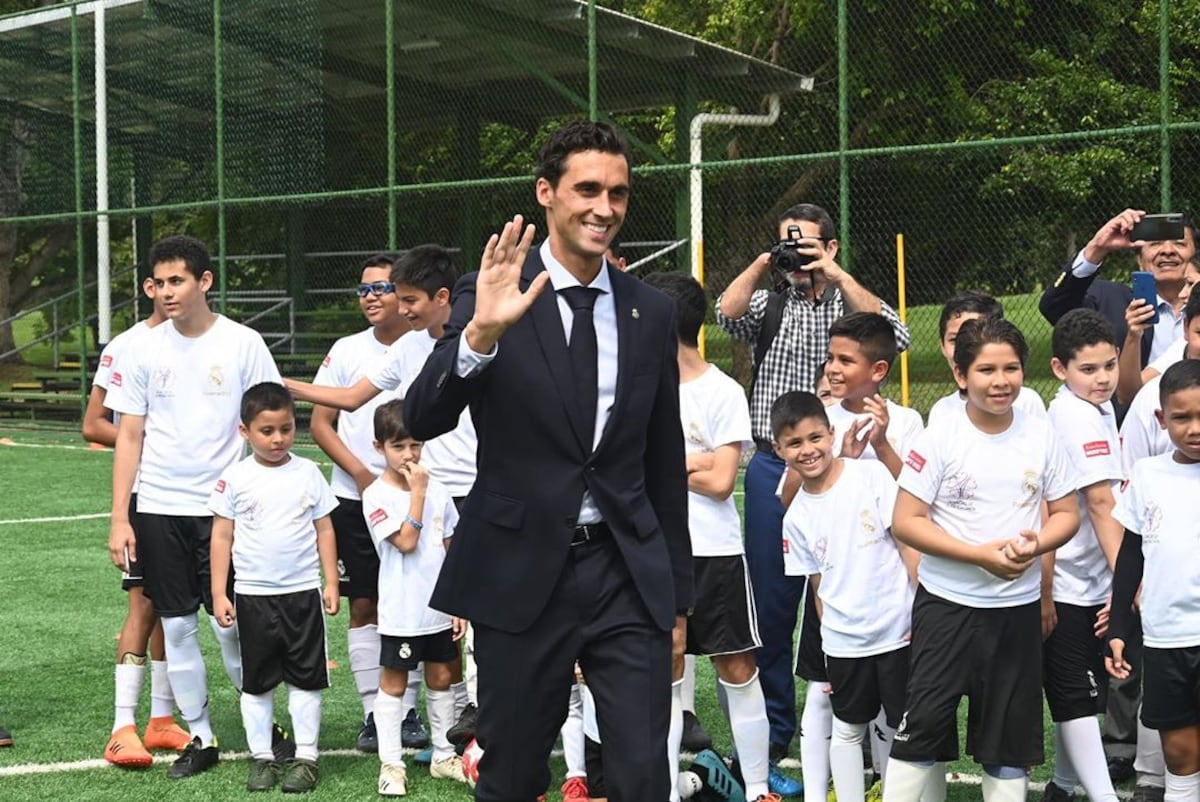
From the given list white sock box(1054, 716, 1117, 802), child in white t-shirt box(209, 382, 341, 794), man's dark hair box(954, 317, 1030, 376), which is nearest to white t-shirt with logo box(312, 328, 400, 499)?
child in white t-shirt box(209, 382, 341, 794)

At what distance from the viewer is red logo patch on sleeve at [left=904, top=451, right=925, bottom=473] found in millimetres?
4770

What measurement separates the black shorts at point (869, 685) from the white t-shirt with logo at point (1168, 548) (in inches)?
29.2

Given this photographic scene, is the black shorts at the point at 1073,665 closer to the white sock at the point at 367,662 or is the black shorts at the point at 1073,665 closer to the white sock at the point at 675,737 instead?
the white sock at the point at 675,737

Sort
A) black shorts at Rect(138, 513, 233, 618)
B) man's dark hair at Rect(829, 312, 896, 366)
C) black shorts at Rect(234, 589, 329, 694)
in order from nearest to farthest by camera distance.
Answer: man's dark hair at Rect(829, 312, 896, 366) < black shorts at Rect(234, 589, 329, 694) < black shorts at Rect(138, 513, 233, 618)

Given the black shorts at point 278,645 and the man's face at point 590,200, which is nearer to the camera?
the man's face at point 590,200

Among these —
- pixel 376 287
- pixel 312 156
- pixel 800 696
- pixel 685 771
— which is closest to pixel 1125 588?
pixel 685 771

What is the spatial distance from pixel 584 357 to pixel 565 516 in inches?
15.0

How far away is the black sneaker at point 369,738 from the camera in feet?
20.9

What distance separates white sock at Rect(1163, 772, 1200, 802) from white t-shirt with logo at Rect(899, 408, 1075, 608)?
0.69 metres

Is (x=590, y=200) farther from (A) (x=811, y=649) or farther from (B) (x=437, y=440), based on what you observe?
(B) (x=437, y=440)

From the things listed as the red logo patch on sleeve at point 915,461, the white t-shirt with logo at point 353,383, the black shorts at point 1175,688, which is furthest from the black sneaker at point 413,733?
the black shorts at point 1175,688

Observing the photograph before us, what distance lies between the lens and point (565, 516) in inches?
150


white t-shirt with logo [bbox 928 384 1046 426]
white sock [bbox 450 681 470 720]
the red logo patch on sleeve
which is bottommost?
white sock [bbox 450 681 470 720]

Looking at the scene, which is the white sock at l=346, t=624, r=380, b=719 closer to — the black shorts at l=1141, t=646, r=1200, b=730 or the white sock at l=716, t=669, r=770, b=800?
the white sock at l=716, t=669, r=770, b=800
